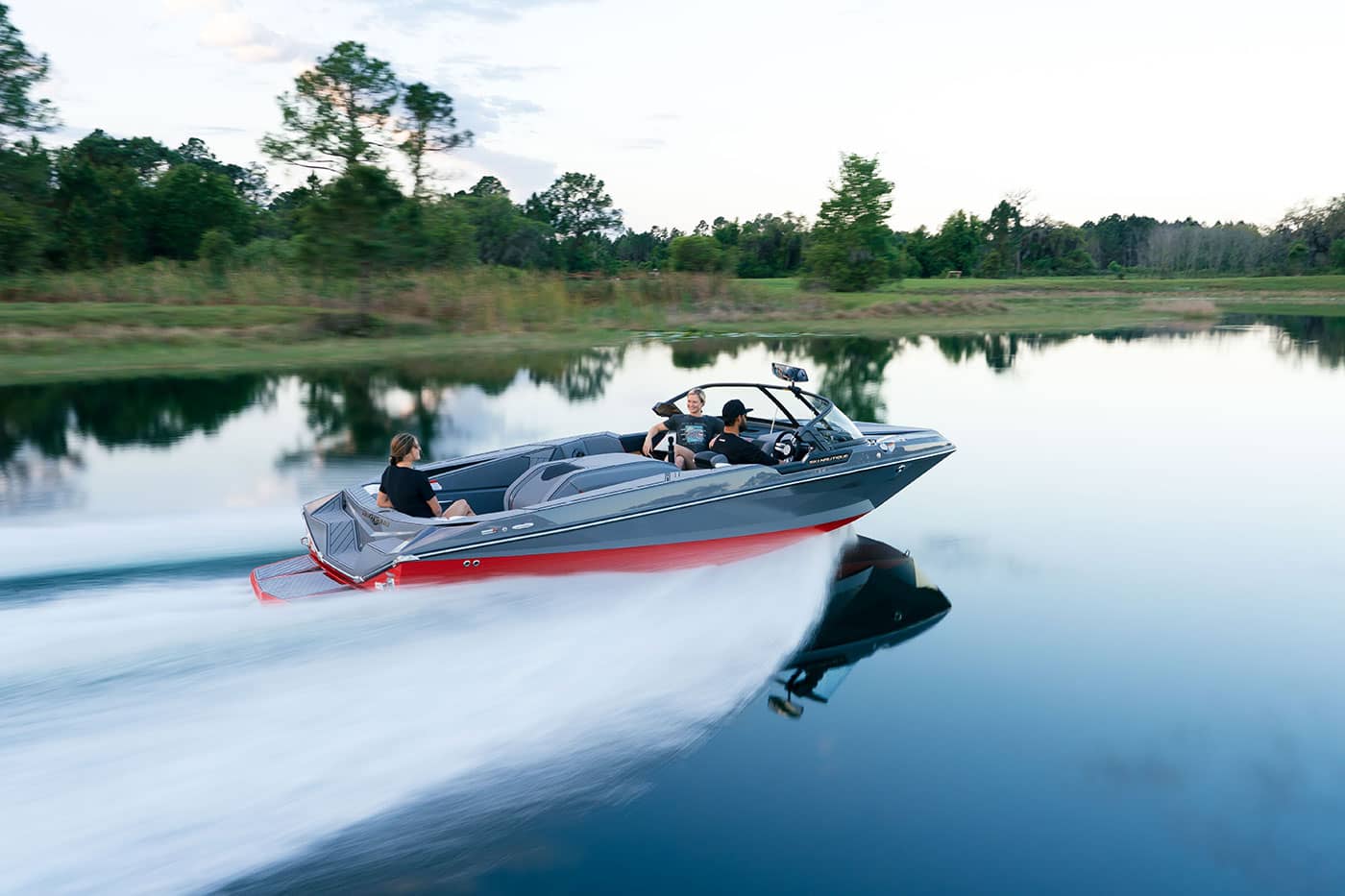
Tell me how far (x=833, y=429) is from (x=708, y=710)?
143 inches

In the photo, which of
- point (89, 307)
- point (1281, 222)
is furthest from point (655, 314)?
point (1281, 222)

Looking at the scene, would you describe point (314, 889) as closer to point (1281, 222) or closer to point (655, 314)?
point (655, 314)

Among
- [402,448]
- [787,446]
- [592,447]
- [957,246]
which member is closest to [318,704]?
[402,448]

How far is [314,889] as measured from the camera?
13.9ft

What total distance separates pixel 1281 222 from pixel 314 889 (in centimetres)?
14348

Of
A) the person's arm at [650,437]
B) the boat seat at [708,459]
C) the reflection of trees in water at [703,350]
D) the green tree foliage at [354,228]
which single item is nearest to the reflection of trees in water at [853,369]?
the reflection of trees in water at [703,350]

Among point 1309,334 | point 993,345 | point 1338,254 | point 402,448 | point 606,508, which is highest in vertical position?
point 1338,254

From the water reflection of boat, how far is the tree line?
Result: 2733 centimetres

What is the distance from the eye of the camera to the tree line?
107ft

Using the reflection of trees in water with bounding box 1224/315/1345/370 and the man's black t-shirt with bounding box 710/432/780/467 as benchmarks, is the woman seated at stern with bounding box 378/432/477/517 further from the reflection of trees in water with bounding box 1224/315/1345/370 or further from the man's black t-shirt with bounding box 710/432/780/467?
the reflection of trees in water with bounding box 1224/315/1345/370

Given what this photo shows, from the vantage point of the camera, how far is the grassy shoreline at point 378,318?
26000mm

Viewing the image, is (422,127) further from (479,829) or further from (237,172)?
(237,172)

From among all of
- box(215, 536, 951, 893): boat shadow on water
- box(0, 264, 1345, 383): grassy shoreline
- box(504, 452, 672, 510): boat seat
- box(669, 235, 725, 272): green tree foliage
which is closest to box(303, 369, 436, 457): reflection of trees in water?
box(0, 264, 1345, 383): grassy shoreline

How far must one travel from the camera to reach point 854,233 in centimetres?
6556
